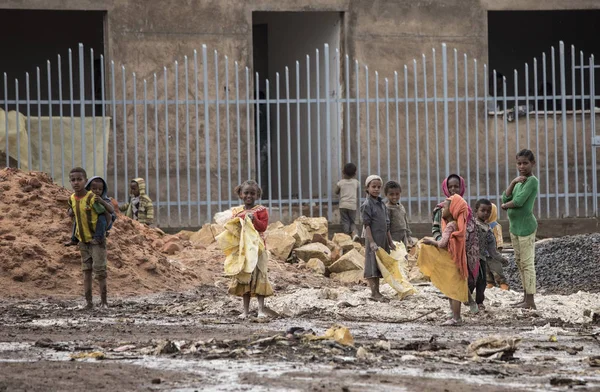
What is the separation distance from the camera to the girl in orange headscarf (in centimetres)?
1032

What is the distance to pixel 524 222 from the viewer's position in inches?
456

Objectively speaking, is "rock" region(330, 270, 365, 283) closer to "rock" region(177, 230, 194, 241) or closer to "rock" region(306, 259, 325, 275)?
"rock" region(306, 259, 325, 275)

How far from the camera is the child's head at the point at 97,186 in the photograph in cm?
1188

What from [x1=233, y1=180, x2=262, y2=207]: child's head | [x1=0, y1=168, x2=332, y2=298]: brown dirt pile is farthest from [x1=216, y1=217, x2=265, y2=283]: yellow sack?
[x1=0, y1=168, x2=332, y2=298]: brown dirt pile

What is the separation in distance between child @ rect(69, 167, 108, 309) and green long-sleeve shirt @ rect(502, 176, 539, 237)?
13.0ft

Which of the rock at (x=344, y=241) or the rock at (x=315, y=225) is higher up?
the rock at (x=315, y=225)

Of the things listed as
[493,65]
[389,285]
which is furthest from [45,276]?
[493,65]

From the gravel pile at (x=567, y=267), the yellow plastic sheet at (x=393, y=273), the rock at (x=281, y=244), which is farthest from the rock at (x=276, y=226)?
the yellow plastic sheet at (x=393, y=273)

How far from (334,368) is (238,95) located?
39.5ft

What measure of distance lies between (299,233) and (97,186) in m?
5.00

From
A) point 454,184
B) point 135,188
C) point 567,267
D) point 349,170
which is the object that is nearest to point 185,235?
point 135,188

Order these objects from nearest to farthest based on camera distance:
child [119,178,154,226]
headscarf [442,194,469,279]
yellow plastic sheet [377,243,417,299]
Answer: headscarf [442,194,469,279]
yellow plastic sheet [377,243,417,299]
child [119,178,154,226]

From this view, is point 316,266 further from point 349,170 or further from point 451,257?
point 451,257

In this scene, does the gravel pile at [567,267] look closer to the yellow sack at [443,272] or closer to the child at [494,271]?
the child at [494,271]
